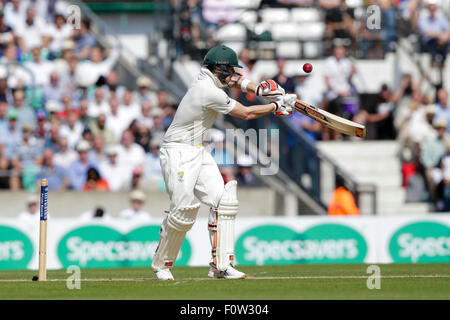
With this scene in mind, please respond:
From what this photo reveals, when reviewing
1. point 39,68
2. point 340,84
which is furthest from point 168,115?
point 340,84

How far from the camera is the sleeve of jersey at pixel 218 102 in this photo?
10430mm

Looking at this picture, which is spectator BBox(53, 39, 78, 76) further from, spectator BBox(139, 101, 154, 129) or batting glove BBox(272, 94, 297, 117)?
batting glove BBox(272, 94, 297, 117)

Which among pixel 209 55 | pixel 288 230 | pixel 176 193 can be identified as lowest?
pixel 288 230

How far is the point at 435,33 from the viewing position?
784 inches

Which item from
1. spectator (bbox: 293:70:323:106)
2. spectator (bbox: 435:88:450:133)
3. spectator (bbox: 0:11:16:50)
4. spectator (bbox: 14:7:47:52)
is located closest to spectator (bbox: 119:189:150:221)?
spectator (bbox: 293:70:323:106)

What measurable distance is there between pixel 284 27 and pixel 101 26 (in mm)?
3963

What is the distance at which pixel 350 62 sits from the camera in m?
19.2

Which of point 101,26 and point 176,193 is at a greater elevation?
point 101,26

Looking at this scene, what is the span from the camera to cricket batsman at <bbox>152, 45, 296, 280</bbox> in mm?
10461

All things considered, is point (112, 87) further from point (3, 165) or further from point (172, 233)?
point (172, 233)

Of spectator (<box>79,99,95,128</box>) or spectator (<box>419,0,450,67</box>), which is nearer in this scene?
spectator (<box>79,99,95,128</box>)

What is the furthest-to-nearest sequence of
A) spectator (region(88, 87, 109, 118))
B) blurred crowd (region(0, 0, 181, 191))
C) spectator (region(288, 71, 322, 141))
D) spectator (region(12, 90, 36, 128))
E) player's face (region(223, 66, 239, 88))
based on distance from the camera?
spectator (region(288, 71, 322, 141))
spectator (region(88, 87, 109, 118))
spectator (region(12, 90, 36, 128))
blurred crowd (region(0, 0, 181, 191))
player's face (region(223, 66, 239, 88))
